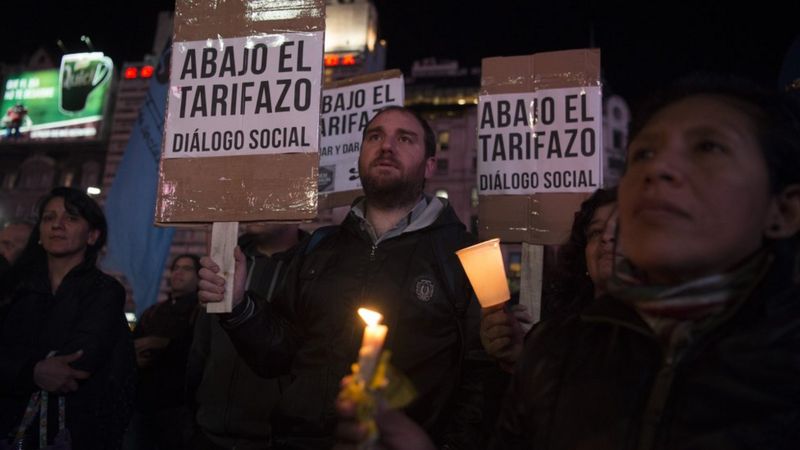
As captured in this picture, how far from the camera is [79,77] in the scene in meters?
46.0

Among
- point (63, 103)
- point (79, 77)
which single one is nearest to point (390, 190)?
point (63, 103)

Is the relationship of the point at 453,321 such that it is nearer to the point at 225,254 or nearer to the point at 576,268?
the point at 576,268

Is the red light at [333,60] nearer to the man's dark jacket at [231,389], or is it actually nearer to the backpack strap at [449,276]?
the man's dark jacket at [231,389]

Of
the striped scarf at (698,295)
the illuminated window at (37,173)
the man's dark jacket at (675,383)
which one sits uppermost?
the illuminated window at (37,173)

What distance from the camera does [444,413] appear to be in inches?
118

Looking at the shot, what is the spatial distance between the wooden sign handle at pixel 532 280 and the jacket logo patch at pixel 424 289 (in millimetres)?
662

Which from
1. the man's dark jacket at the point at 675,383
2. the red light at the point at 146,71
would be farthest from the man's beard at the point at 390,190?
the red light at the point at 146,71

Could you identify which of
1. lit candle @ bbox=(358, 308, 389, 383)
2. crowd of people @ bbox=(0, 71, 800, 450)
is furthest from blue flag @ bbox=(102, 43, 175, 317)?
lit candle @ bbox=(358, 308, 389, 383)

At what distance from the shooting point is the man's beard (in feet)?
11.6

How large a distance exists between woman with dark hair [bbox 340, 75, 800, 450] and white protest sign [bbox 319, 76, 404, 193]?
3.83 metres

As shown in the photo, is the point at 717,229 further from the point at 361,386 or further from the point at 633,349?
the point at 361,386

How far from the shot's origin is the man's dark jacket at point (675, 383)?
1.29 metres

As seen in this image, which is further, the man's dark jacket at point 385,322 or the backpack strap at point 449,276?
the backpack strap at point 449,276

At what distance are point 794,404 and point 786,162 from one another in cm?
58
